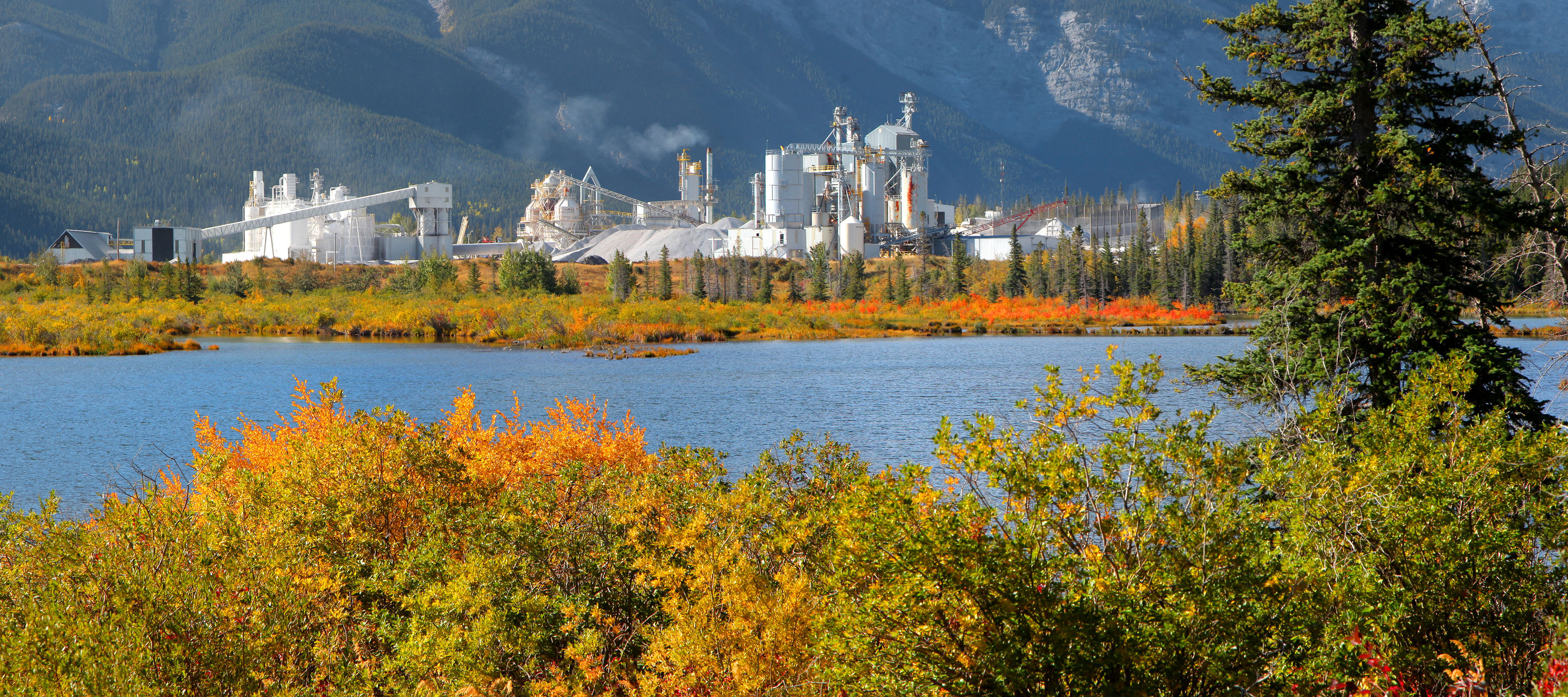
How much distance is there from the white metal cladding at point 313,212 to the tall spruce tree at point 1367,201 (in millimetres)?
116056

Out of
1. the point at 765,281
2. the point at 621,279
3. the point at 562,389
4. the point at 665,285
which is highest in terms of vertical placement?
the point at 621,279

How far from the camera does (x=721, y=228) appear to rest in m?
148

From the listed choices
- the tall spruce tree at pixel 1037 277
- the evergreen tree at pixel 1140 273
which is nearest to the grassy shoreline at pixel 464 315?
the evergreen tree at pixel 1140 273

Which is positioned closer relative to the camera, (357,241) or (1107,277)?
(1107,277)

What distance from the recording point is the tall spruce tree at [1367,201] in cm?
1645

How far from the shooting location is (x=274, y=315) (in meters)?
84.9

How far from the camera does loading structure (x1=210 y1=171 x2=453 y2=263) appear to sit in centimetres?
12600

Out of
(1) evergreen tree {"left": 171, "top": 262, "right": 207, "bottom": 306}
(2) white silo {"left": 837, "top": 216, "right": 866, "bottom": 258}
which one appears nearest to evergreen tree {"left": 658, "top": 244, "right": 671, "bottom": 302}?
(2) white silo {"left": 837, "top": 216, "right": 866, "bottom": 258}

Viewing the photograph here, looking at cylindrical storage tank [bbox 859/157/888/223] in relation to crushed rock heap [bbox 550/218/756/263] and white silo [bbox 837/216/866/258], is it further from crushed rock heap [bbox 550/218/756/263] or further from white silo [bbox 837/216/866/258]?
crushed rock heap [bbox 550/218/756/263]

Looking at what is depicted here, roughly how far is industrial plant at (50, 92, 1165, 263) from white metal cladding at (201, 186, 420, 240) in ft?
0.58

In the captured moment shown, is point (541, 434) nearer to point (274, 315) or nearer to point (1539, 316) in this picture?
point (274, 315)

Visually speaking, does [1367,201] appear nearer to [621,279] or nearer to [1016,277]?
[621,279]

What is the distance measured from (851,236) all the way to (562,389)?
79.6m

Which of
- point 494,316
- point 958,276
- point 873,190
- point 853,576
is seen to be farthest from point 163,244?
point 853,576
